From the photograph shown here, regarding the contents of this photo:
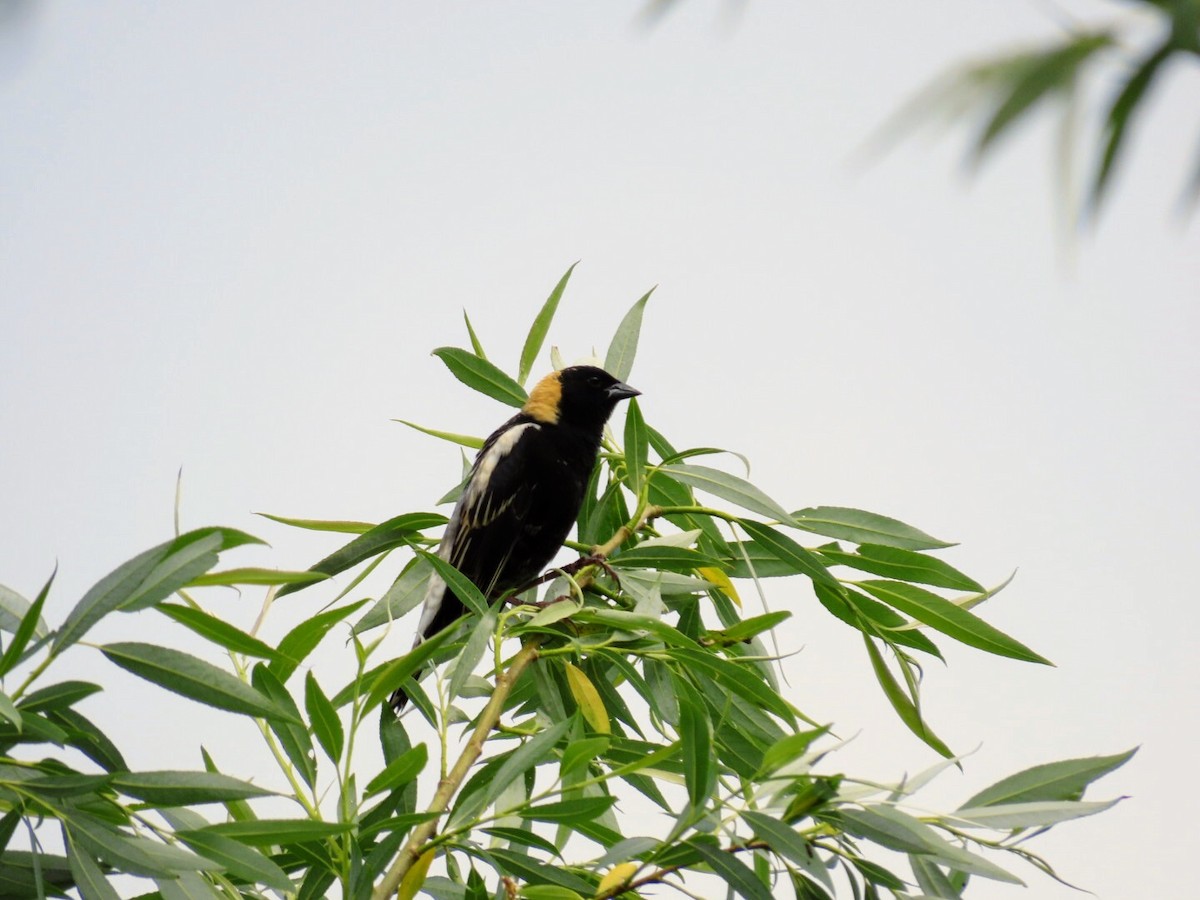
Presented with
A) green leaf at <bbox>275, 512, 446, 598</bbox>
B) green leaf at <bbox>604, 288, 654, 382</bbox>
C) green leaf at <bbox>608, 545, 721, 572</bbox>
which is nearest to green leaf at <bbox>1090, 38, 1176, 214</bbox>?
green leaf at <bbox>608, 545, 721, 572</bbox>

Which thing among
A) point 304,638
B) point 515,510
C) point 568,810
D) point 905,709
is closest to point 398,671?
point 304,638

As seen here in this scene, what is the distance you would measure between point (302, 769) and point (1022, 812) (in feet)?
3.72

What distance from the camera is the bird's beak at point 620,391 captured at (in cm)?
412

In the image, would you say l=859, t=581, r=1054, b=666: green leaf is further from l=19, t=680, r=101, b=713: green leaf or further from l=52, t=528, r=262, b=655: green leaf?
l=19, t=680, r=101, b=713: green leaf

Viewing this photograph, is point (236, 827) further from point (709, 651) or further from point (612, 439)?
point (612, 439)

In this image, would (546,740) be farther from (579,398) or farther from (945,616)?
(579,398)

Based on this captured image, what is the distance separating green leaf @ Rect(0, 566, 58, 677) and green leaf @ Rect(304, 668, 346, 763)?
0.40 metres

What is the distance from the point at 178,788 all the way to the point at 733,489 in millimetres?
1164

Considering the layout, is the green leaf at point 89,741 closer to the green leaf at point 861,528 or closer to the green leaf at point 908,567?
the green leaf at point 861,528

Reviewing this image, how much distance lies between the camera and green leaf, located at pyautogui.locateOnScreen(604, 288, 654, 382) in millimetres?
2959

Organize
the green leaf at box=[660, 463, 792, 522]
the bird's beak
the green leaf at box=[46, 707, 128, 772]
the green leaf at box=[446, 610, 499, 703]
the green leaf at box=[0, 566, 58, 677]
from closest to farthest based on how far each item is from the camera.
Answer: the green leaf at box=[0, 566, 58, 677] → the green leaf at box=[46, 707, 128, 772] → the green leaf at box=[446, 610, 499, 703] → the green leaf at box=[660, 463, 792, 522] → the bird's beak

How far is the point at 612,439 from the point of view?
2773mm

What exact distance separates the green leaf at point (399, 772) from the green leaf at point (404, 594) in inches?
30.1

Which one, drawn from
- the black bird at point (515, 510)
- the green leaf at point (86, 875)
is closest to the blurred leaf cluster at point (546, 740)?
the green leaf at point (86, 875)
